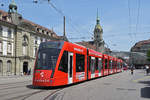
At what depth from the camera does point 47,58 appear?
40.0 ft

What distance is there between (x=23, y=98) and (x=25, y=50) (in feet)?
119

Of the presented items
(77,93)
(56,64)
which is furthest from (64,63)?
(77,93)

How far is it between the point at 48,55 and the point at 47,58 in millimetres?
212

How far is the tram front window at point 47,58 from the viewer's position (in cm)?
1198

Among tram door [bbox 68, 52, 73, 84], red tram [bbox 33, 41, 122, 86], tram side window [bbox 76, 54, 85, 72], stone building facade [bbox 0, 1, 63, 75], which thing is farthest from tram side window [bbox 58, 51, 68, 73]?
stone building facade [bbox 0, 1, 63, 75]

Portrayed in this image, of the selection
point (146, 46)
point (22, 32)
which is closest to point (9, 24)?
point (22, 32)

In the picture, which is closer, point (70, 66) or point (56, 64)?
point (56, 64)

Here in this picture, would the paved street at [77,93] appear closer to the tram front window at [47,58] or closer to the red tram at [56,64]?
the red tram at [56,64]

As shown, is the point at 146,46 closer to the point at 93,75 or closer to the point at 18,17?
the point at 18,17

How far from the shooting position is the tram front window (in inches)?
472

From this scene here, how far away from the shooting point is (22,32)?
42.6 metres

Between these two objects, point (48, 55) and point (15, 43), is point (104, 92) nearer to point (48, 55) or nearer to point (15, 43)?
point (48, 55)

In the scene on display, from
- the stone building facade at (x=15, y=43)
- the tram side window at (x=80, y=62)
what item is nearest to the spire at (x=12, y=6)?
the stone building facade at (x=15, y=43)

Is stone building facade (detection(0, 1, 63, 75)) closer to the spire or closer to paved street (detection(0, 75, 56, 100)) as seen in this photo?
the spire
